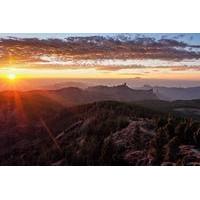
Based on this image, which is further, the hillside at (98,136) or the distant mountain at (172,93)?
the distant mountain at (172,93)

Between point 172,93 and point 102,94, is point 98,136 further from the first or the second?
point 172,93

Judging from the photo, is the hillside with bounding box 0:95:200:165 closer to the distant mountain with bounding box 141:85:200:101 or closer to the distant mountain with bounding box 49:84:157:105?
the distant mountain with bounding box 49:84:157:105

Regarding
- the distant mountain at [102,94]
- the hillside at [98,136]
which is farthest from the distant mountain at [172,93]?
the hillside at [98,136]

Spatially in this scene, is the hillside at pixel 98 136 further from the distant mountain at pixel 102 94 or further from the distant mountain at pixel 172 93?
the distant mountain at pixel 172 93

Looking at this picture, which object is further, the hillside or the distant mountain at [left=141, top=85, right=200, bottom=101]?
the distant mountain at [left=141, top=85, right=200, bottom=101]

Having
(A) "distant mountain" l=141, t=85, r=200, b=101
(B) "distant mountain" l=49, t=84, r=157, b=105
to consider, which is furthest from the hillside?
(A) "distant mountain" l=141, t=85, r=200, b=101

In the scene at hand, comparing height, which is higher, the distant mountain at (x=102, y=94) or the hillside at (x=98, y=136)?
the distant mountain at (x=102, y=94)
